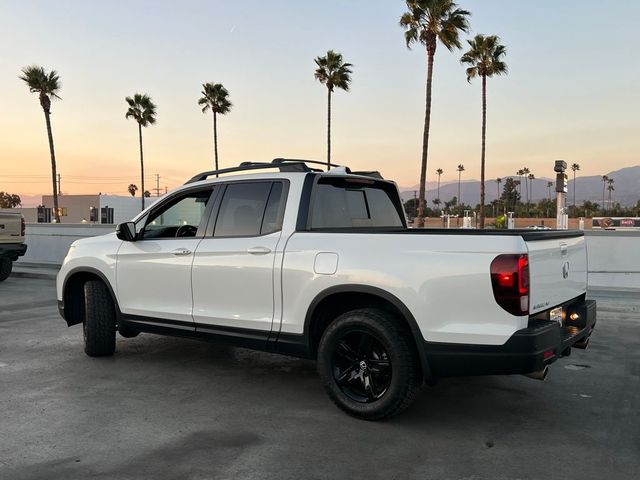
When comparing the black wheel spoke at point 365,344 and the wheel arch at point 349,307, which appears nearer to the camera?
the wheel arch at point 349,307

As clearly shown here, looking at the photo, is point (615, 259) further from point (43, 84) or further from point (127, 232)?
point (43, 84)

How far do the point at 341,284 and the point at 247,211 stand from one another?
1.30m

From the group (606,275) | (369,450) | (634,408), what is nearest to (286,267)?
(369,450)

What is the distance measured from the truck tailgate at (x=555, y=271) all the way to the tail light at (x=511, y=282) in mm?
94

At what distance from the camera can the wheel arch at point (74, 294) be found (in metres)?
6.33

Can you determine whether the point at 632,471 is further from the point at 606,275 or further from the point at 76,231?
the point at 76,231

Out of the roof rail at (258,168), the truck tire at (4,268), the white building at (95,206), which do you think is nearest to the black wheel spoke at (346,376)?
the roof rail at (258,168)

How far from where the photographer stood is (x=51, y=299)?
11.0 m

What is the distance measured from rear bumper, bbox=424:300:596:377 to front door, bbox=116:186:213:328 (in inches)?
96.6

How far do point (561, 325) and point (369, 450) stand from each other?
1.79 m

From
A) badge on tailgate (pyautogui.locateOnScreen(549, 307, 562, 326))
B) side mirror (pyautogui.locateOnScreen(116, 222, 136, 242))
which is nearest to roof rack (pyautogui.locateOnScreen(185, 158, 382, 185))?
side mirror (pyautogui.locateOnScreen(116, 222, 136, 242))

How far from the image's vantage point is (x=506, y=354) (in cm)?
379

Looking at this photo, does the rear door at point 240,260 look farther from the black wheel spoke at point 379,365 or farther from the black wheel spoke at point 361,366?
the black wheel spoke at point 379,365

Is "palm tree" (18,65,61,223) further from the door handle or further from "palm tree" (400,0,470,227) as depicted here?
the door handle
